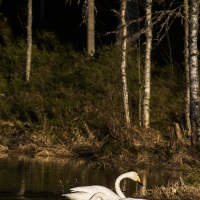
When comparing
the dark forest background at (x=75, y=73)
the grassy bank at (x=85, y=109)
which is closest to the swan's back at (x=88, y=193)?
the grassy bank at (x=85, y=109)

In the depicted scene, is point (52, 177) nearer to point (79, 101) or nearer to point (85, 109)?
point (85, 109)

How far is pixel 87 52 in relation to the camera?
43.7m

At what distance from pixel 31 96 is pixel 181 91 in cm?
640

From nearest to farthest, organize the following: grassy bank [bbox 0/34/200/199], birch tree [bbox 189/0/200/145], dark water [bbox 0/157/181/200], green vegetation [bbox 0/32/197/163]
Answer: dark water [bbox 0/157/181/200] → birch tree [bbox 189/0/200/145] → grassy bank [bbox 0/34/200/199] → green vegetation [bbox 0/32/197/163]

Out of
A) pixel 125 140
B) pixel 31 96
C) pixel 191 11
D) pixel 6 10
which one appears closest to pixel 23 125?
pixel 31 96

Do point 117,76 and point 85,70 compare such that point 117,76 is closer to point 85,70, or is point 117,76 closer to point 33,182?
point 85,70

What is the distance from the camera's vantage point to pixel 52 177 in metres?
24.2

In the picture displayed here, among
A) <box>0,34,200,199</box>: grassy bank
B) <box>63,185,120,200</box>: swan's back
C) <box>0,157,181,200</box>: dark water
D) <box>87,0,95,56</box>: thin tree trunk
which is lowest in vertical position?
<box>63,185,120,200</box>: swan's back

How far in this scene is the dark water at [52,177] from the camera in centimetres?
2058

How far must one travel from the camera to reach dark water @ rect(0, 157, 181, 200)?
20578 mm

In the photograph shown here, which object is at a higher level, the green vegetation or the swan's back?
the green vegetation

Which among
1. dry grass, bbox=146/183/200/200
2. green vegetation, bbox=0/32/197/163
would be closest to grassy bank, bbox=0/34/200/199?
green vegetation, bbox=0/32/197/163

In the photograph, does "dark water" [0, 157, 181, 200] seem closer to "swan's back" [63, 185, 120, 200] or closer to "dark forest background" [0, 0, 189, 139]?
"swan's back" [63, 185, 120, 200]

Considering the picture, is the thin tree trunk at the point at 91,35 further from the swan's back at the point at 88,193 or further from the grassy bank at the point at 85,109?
the swan's back at the point at 88,193
